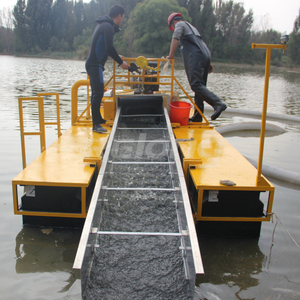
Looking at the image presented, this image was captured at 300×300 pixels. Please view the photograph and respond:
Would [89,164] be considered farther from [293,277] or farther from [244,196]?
[293,277]

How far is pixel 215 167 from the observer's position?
3.28 m

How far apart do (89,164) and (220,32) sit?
250 ft

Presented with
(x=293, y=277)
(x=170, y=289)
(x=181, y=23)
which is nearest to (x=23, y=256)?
(x=170, y=289)

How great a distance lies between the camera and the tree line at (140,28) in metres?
58.0

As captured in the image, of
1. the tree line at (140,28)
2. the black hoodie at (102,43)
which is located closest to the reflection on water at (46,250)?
the black hoodie at (102,43)

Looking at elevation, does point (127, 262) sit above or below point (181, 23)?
below

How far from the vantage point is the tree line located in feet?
190

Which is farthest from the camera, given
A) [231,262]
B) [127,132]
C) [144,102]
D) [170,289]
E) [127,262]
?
[144,102]

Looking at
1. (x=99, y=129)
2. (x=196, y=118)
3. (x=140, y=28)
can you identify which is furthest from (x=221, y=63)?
(x=99, y=129)

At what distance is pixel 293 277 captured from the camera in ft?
8.45

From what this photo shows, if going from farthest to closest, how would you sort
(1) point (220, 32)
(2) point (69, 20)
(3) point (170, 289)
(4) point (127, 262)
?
(2) point (69, 20) < (1) point (220, 32) < (4) point (127, 262) < (3) point (170, 289)

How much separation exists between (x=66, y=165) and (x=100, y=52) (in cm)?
206

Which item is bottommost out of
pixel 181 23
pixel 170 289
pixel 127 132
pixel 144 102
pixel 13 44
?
pixel 170 289

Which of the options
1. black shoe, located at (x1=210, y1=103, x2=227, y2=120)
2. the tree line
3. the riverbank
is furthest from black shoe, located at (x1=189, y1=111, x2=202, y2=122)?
the tree line
